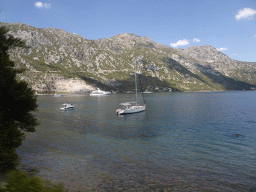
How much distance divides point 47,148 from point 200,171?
26.5 m

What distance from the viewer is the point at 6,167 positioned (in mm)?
23484

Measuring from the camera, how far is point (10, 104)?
84.0ft

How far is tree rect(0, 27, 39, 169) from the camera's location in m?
22.1

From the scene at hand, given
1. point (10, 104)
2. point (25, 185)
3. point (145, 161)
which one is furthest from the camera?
point (145, 161)

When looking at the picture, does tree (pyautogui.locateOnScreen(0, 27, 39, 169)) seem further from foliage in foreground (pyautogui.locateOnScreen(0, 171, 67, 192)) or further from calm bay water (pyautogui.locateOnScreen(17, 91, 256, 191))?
foliage in foreground (pyautogui.locateOnScreen(0, 171, 67, 192))

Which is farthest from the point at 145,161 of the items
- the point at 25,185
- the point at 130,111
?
the point at 130,111

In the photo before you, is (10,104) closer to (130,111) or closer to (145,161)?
(145,161)

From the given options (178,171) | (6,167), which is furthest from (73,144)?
(178,171)

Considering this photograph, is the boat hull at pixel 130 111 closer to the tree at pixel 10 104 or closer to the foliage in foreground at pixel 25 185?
the tree at pixel 10 104

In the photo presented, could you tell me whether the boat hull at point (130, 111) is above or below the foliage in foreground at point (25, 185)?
below

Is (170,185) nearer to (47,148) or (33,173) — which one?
(33,173)

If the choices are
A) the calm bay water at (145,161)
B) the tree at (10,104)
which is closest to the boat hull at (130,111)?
the calm bay water at (145,161)

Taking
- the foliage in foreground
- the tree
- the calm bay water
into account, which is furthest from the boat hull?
the foliage in foreground

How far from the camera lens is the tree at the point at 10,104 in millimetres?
22141
